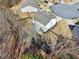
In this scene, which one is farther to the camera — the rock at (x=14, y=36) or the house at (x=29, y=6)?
the house at (x=29, y=6)

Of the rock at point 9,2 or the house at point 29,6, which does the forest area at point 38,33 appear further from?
the rock at point 9,2

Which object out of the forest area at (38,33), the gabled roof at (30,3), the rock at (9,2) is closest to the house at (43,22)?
the forest area at (38,33)

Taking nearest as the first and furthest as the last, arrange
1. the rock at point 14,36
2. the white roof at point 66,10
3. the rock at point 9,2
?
the rock at point 14,36 < the white roof at point 66,10 < the rock at point 9,2

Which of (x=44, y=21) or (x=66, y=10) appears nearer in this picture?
(x=44, y=21)

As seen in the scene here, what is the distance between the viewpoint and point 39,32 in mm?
8219

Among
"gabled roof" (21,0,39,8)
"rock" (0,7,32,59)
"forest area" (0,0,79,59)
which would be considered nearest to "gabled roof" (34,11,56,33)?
"forest area" (0,0,79,59)

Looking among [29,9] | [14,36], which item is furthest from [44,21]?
[14,36]

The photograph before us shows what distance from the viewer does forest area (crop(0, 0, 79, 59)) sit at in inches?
Answer: 313

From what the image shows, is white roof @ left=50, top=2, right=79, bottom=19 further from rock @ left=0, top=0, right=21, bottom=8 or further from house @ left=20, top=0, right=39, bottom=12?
rock @ left=0, top=0, right=21, bottom=8

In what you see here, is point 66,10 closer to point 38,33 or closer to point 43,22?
point 43,22

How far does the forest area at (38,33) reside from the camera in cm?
794

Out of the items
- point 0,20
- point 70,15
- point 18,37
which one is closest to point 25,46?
point 18,37

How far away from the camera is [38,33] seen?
8.20 metres

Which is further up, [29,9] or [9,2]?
[29,9]
